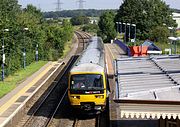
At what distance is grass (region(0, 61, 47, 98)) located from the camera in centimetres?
2755

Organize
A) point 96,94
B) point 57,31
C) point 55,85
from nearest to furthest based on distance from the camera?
point 96,94
point 55,85
point 57,31

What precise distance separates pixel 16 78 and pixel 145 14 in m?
53.1

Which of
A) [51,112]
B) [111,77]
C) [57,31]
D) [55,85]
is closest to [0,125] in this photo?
[51,112]

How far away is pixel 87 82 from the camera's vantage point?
1930cm

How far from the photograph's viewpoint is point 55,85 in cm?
2997

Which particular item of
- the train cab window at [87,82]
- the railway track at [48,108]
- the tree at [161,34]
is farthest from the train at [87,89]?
the tree at [161,34]

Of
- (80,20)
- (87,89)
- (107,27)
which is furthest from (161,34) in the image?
(80,20)

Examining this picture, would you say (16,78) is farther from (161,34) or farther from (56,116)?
(161,34)

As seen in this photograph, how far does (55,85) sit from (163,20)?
56924mm

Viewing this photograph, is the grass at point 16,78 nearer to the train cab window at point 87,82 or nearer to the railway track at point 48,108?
the railway track at point 48,108

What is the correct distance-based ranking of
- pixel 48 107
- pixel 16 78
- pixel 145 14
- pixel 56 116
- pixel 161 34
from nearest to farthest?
pixel 56 116, pixel 48 107, pixel 16 78, pixel 161 34, pixel 145 14

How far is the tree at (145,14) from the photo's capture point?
7912 cm

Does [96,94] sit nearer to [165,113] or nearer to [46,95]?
[46,95]

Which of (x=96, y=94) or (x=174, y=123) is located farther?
(x=96, y=94)
